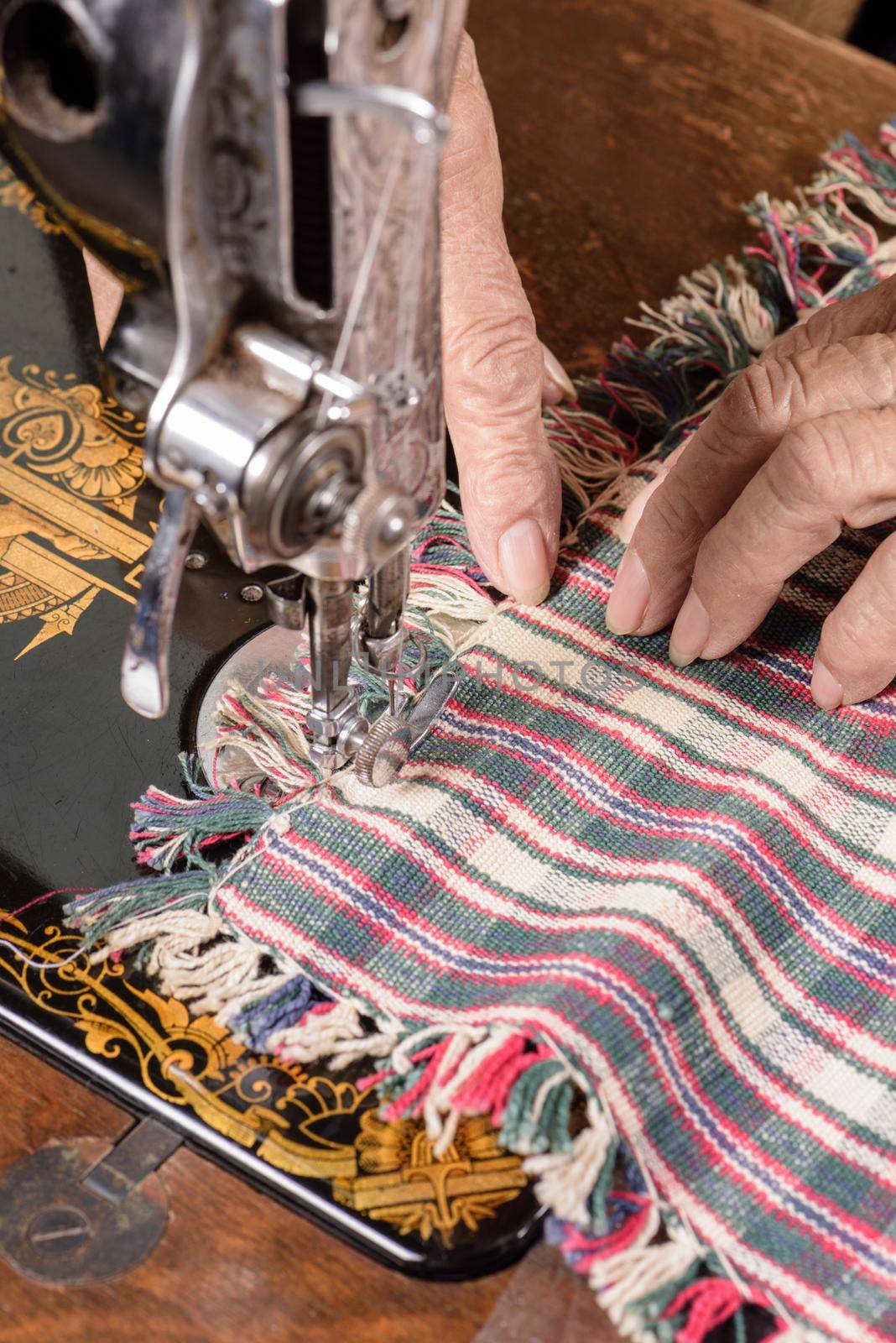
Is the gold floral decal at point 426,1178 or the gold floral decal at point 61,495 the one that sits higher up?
the gold floral decal at point 61,495

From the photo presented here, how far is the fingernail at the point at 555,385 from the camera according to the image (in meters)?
1.24

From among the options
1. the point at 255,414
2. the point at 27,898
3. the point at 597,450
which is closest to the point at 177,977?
the point at 27,898

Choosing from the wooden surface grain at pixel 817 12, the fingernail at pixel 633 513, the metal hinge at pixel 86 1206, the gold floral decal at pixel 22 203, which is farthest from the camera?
the wooden surface grain at pixel 817 12

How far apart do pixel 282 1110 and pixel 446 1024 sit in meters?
0.10

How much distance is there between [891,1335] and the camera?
71cm

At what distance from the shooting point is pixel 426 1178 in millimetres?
762

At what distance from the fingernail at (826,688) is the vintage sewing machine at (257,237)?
15.7 inches

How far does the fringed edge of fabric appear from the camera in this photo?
28.8 inches

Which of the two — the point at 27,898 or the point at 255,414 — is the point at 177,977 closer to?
the point at 27,898

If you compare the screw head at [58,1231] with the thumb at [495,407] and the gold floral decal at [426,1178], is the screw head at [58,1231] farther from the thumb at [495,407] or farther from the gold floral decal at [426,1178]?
the thumb at [495,407]

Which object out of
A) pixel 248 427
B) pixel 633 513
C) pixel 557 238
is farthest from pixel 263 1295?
pixel 557 238

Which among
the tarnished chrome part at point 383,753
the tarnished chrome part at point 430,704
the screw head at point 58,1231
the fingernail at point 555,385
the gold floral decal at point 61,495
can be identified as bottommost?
the screw head at point 58,1231

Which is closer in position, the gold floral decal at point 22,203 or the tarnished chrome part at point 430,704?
the tarnished chrome part at point 430,704

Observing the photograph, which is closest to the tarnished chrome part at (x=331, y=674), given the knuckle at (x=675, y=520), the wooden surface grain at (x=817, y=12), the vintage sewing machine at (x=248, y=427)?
the vintage sewing machine at (x=248, y=427)
